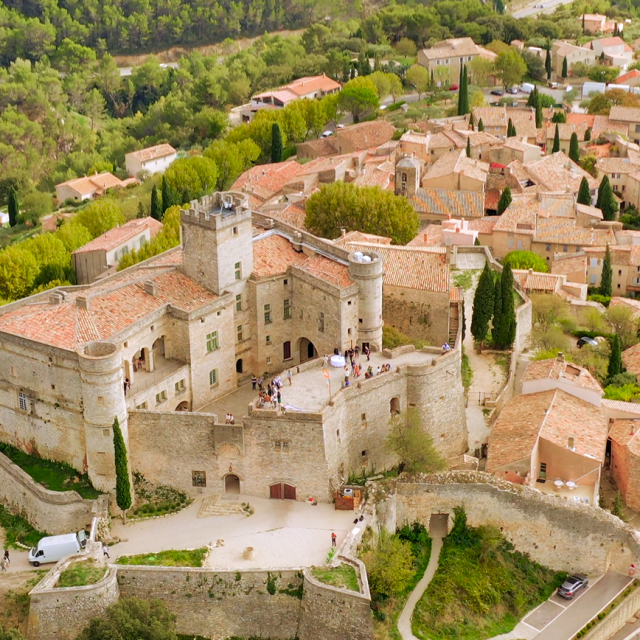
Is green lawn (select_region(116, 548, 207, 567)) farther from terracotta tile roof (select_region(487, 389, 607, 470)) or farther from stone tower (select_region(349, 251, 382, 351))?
terracotta tile roof (select_region(487, 389, 607, 470))

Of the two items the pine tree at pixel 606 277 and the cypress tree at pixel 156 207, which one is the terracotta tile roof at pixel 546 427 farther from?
the cypress tree at pixel 156 207

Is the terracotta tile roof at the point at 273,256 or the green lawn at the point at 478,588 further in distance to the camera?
the terracotta tile roof at the point at 273,256

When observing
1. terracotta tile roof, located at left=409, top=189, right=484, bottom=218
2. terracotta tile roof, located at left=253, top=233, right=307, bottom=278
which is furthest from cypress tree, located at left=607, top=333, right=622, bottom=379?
terracotta tile roof, located at left=409, top=189, right=484, bottom=218

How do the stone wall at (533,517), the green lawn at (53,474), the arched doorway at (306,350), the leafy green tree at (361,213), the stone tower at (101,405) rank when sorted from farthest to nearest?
the leafy green tree at (361,213) < the arched doorway at (306,350) < the green lawn at (53,474) < the stone wall at (533,517) < the stone tower at (101,405)

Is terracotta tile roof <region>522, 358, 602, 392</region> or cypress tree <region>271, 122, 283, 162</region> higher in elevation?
cypress tree <region>271, 122, 283, 162</region>

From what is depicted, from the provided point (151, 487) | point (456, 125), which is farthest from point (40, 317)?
point (456, 125)

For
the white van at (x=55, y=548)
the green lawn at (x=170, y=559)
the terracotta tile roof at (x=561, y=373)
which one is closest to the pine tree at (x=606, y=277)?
the terracotta tile roof at (x=561, y=373)
